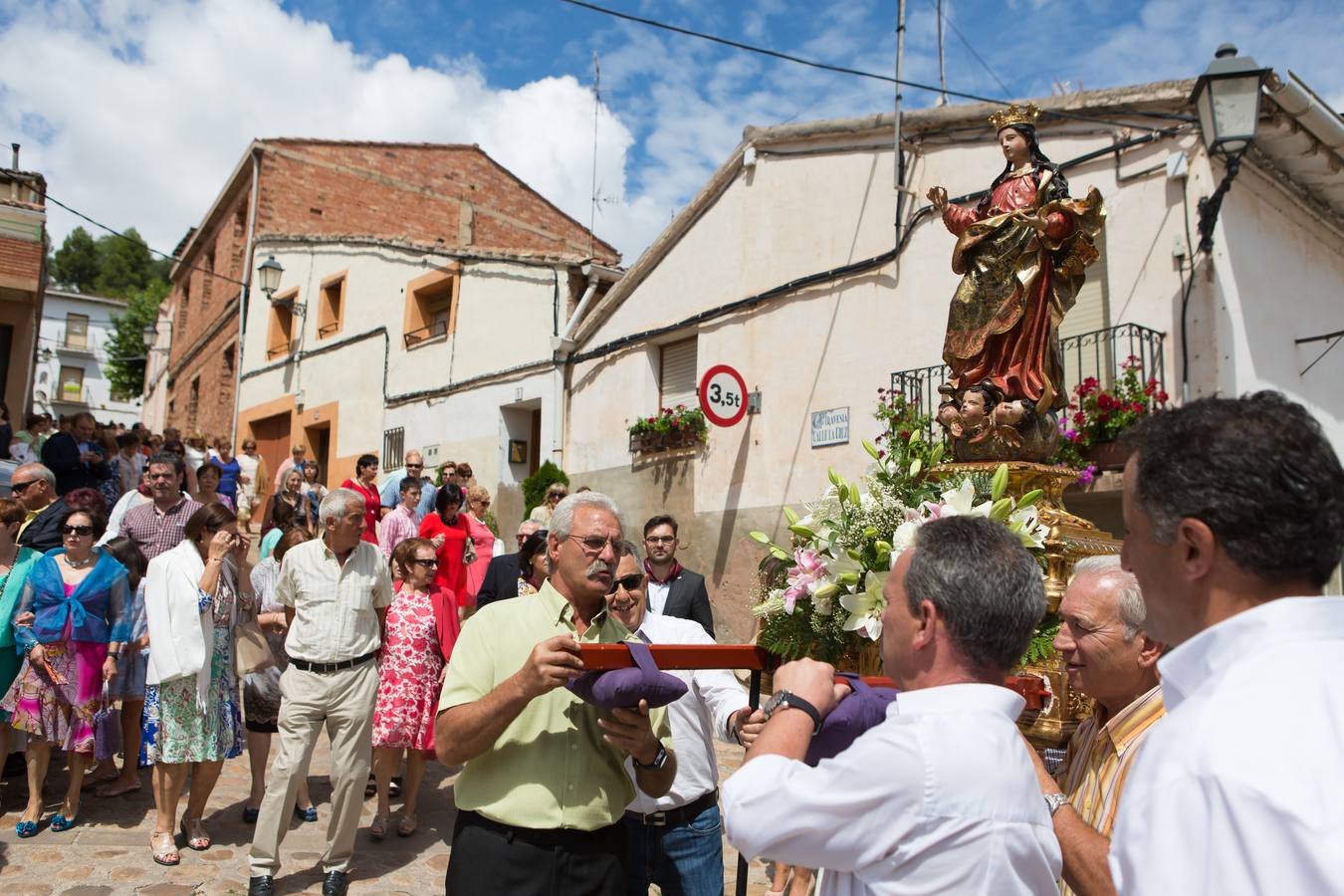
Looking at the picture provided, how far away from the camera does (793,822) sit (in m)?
1.64

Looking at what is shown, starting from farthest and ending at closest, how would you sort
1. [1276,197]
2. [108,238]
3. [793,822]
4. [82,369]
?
[108,238], [82,369], [1276,197], [793,822]

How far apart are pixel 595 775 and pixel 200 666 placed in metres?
3.65

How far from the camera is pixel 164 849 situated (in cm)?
531

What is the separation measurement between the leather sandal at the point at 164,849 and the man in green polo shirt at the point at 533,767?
3.43 meters

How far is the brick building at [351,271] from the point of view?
18.8 m

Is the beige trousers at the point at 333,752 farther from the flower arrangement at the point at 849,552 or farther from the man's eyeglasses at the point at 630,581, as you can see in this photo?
the flower arrangement at the point at 849,552

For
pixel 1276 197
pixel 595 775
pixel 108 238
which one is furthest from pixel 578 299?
pixel 108 238

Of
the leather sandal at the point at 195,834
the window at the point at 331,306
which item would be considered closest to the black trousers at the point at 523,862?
the leather sandal at the point at 195,834

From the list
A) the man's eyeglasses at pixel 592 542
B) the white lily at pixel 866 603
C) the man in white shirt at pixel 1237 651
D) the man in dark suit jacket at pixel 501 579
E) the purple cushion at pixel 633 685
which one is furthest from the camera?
the man in dark suit jacket at pixel 501 579

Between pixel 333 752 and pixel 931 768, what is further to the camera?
pixel 333 752

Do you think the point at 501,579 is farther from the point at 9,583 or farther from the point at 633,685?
the point at 633,685

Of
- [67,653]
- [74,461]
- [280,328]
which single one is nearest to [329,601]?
[67,653]

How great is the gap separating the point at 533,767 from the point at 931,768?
1318 millimetres

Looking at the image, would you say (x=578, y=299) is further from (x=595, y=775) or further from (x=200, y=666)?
(x=595, y=775)
